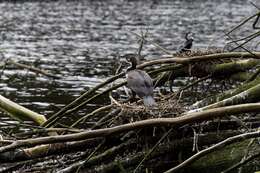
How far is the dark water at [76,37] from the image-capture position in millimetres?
20469

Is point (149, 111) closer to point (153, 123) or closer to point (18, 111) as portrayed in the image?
point (153, 123)

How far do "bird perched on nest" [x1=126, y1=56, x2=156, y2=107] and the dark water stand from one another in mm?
1992

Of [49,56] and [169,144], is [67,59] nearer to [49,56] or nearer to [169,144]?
[49,56]

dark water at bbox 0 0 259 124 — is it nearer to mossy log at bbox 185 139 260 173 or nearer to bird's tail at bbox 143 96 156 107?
bird's tail at bbox 143 96 156 107

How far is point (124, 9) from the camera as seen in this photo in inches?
2352

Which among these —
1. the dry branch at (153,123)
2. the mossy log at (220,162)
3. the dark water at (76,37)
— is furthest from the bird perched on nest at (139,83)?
the dark water at (76,37)

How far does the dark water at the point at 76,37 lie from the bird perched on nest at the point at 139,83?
1.99 metres

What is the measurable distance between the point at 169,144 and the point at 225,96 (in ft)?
4.71

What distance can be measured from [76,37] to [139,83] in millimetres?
28617

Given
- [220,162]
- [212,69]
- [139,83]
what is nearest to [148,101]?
[139,83]

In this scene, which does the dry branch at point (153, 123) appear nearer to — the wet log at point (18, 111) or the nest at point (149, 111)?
the nest at point (149, 111)

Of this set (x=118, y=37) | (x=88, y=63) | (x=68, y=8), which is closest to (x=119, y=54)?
(x=88, y=63)

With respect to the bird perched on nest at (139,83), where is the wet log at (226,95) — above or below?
below

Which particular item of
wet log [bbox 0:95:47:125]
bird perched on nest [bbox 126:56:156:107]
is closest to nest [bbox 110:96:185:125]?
bird perched on nest [bbox 126:56:156:107]
